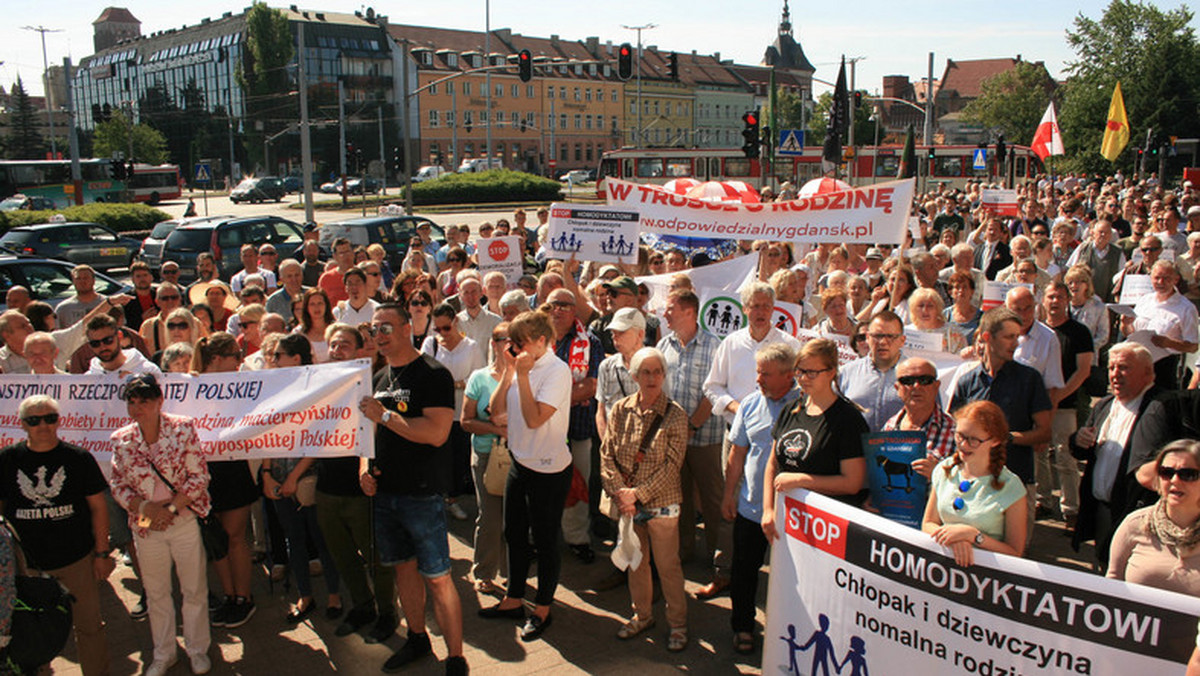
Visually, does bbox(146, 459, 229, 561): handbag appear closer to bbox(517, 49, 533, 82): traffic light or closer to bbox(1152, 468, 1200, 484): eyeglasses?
bbox(1152, 468, 1200, 484): eyeglasses

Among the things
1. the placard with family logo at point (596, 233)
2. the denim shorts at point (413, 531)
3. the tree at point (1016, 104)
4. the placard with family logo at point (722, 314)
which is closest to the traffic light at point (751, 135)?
the placard with family logo at point (596, 233)

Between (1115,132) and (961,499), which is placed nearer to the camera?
(961,499)

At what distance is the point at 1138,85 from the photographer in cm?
4903

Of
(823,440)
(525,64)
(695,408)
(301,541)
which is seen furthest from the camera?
(525,64)

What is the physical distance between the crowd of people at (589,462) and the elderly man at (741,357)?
2cm

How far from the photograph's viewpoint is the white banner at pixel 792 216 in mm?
8594

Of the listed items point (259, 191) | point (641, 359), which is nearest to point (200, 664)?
point (641, 359)

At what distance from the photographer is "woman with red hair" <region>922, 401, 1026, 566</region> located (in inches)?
149

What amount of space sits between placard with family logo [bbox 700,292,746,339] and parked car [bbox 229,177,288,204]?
2282 inches

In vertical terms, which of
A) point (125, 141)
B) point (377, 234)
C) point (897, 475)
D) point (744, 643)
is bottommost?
point (744, 643)

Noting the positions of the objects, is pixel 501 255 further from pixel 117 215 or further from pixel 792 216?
pixel 117 215

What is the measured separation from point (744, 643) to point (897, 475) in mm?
1288

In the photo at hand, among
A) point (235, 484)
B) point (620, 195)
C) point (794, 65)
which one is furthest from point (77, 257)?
point (794, 65)

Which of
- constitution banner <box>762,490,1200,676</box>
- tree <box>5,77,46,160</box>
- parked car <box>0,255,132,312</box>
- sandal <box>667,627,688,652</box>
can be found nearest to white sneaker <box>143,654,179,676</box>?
sandal <box>667,627,688,652</box>
